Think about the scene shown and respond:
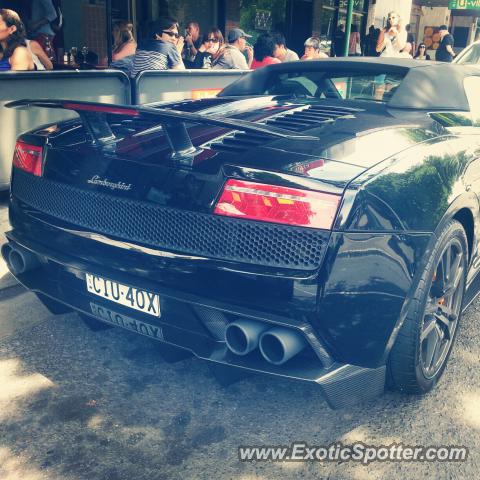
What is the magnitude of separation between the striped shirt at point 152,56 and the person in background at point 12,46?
1.16m

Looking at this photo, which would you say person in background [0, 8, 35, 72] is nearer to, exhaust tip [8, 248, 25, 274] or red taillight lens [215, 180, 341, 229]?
exhaust tip [8, 248, 25, 274]

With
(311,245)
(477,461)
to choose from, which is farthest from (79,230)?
(477,461)

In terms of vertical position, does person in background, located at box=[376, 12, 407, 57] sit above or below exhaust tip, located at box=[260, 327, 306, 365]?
above

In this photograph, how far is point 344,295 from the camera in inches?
83.1

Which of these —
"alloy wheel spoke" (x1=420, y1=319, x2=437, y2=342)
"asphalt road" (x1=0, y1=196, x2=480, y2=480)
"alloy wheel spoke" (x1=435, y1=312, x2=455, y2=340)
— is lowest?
"asphalt road" (x1=0, y1=196, x2=480, y2=480)

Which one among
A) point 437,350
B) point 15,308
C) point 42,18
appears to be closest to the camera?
point 437,350

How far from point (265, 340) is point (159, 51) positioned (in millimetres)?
5311

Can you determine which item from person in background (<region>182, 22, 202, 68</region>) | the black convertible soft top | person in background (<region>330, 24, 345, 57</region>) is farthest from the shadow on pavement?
person in background (<region>330, 24, 345, 57</region>)

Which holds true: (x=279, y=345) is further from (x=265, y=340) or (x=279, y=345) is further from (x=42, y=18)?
(x=42, y=18)

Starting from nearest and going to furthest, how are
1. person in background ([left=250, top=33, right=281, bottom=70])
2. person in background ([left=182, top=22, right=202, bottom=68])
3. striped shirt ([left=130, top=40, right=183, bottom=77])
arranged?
striped shirt ([left=130, top=40, right=183, bottom=77])
person in background ([left=250, top=33, right=281, bottom=70])
person in background ([left=182, top=22, right=202, bottom=68])

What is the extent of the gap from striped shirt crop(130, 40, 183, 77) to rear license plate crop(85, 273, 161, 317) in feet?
14.7

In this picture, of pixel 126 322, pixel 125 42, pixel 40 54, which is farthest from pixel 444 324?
pixel 125 42

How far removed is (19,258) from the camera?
9.17ft

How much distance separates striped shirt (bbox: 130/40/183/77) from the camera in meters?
6.62
